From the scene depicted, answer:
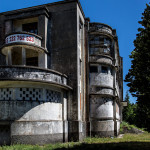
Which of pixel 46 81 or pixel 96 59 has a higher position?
pixel 96 59

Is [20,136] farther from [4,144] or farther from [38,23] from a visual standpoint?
[38,23]

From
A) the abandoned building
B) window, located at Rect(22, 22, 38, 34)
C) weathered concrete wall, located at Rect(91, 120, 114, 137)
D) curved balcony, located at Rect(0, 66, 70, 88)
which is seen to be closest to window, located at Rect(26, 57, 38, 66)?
the abandoned building

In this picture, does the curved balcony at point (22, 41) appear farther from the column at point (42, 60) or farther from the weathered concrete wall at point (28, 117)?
the weathered concrete wall at point (28, 117)

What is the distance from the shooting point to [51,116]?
58.1ft

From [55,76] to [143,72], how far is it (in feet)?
22.0

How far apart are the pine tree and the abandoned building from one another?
539cm

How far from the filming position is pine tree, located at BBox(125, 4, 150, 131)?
15500 millimetres

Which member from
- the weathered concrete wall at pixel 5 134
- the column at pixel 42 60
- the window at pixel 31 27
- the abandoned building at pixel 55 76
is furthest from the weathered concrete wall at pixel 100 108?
the weathered concrete wall at pixel 5 134

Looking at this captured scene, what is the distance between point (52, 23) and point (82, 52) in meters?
4.30

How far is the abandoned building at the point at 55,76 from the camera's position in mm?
16203

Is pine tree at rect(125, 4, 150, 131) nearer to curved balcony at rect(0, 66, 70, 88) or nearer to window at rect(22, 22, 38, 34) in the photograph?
curved balcony at rect(0, 66, 70, 88)

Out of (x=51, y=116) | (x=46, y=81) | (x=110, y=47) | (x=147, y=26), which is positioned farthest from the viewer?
(x=110, y=47)

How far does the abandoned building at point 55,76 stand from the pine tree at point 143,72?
5387mm

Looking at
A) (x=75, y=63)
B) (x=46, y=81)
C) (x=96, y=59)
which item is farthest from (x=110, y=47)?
(x=46, y=81)
